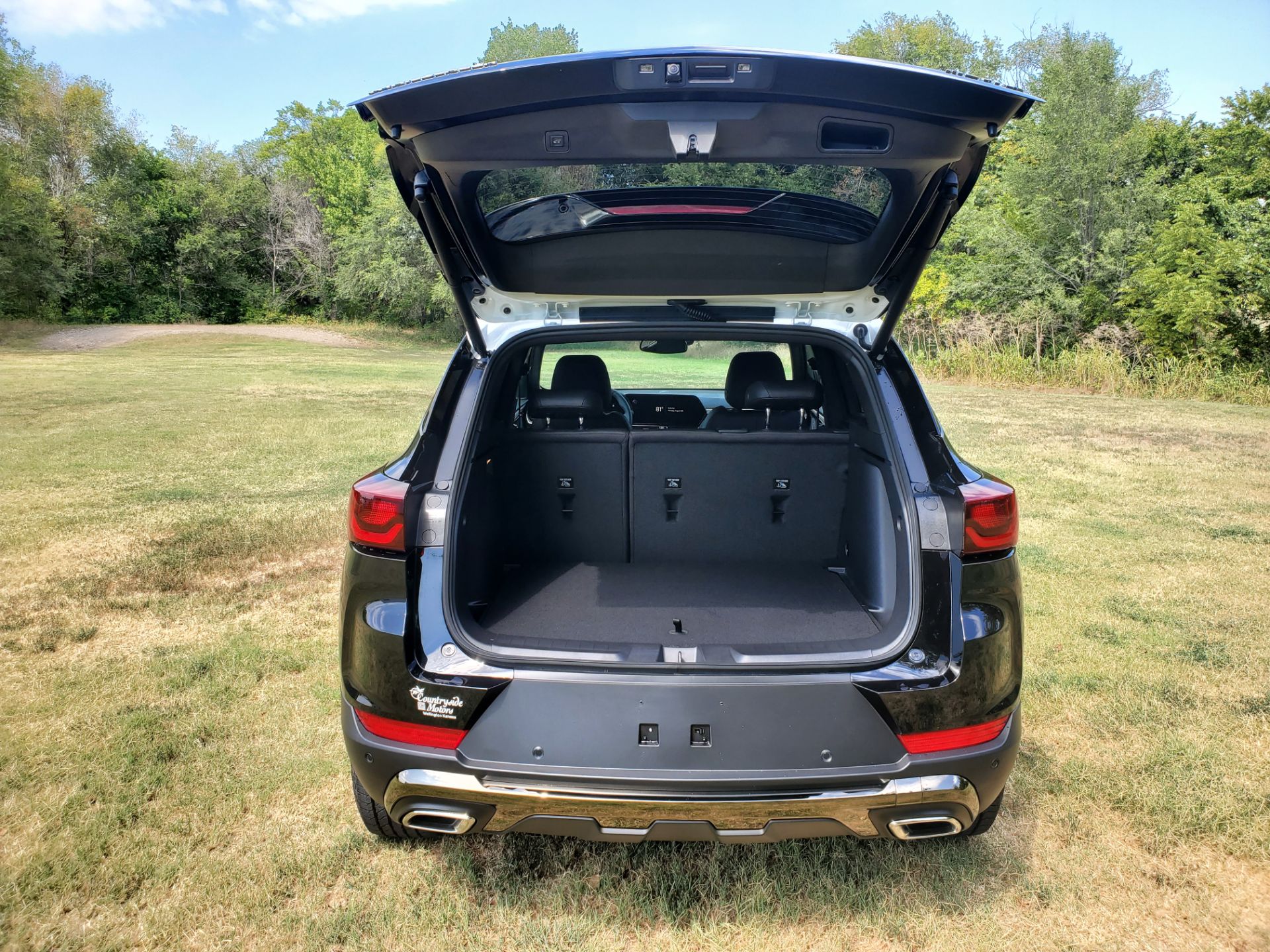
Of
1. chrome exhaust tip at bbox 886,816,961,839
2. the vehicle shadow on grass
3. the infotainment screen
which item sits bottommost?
the vehicle shadow on grass

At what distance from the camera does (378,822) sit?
88.9 inches

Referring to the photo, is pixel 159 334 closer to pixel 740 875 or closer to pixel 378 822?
pixel 378 822

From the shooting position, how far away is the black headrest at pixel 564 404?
2.92m

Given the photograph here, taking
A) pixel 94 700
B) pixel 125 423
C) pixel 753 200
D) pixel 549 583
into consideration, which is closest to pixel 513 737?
pixel 549 583

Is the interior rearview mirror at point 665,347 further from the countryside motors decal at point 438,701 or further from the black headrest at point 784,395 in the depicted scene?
the countryside motors decal at point 438,701

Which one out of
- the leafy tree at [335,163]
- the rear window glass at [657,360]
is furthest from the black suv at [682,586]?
the leafy tree at [335,163]

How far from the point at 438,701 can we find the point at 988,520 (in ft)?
4.45

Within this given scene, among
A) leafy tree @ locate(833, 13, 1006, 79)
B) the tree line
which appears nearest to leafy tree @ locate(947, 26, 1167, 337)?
the tree line

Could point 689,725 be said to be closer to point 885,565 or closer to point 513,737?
point 513,737

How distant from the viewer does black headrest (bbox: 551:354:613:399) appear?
3.22 meters

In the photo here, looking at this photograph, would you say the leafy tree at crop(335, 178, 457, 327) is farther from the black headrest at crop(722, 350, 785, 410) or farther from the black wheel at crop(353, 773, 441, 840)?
the black wheel at crop(353, 773, 441, 840)

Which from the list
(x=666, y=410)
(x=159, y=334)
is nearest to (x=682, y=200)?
(x=666, y=410)

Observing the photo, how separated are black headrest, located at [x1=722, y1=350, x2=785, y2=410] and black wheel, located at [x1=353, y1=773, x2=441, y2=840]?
190 centimetres

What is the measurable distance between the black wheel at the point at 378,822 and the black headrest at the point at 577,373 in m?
1.61
